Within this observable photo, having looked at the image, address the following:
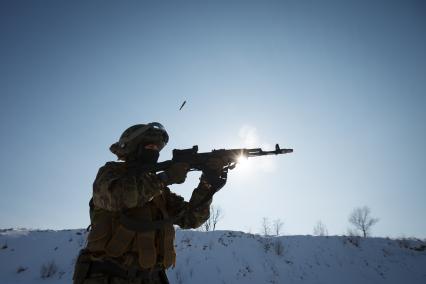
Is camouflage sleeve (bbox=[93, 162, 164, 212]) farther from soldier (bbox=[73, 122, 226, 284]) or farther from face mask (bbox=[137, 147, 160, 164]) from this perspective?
face mask (bbox=[137, 147, 160, 164])

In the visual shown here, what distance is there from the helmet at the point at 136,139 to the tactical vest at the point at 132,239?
2.34ft

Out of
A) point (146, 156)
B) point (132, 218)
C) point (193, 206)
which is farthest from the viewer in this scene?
point (193, 206)

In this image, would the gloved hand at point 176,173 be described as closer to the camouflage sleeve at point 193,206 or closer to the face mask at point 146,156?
the face mask at point 146,156

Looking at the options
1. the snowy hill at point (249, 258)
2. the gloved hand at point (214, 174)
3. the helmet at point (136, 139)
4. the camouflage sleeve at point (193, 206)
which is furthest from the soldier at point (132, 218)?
the snowy hill at point (249, 258)

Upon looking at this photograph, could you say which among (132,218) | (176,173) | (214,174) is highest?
(214,174)

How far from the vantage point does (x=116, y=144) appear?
13.2 feet

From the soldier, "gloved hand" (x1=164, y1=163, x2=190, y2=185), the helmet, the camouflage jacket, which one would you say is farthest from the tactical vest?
the helmet

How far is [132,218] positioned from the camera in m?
3.56

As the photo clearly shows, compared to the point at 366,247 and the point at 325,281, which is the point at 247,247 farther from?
the point at 366,247

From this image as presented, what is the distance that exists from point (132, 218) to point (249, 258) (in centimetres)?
1354

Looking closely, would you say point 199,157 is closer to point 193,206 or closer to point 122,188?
point 193,206

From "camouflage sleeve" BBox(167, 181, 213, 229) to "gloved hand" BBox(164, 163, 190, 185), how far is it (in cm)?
53

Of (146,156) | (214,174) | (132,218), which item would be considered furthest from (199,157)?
(132,218)

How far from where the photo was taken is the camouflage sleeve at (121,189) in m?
3.28
